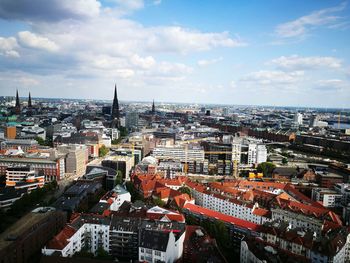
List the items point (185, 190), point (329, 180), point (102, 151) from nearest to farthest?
point (185, 190)
point (329, 180)
point (102, 151)

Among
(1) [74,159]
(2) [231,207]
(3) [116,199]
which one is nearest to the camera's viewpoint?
(3) [116,199]

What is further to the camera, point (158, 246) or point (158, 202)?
point (158, 202)

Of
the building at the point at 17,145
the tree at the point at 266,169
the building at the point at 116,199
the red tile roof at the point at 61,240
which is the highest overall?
the building at the point at 17,145

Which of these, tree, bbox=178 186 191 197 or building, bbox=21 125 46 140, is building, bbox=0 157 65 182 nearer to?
tree, bbox=178 186 191 197

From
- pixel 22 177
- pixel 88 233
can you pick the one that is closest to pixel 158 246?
pixel 88 233

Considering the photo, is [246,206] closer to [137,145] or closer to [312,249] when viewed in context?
[312,249]

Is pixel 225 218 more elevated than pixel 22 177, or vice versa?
pixel 22 177

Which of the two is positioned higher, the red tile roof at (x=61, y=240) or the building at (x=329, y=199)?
the red tile roof at (x=61, y=240)

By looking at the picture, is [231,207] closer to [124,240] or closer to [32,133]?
[124,240]

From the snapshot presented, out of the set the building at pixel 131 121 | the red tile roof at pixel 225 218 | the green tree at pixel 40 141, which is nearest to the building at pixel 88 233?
the red tile roof at pixel 225 218

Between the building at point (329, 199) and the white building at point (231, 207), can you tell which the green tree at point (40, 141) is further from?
the building at point (329, 199)
